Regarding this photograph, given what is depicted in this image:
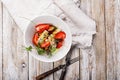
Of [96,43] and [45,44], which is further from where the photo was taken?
[96,43]

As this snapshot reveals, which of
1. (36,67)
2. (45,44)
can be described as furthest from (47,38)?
(36,67)

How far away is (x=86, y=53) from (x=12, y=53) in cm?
26

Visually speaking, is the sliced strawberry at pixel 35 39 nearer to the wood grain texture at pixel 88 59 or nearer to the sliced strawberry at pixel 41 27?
the sliced strawberry at pixel 41 27

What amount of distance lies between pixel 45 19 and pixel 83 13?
0.49ft

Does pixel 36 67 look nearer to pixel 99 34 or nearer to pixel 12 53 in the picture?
pixel 12 53

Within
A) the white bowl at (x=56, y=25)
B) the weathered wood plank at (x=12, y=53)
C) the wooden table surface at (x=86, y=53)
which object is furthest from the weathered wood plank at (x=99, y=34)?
the weathered wood plank at (x=12, y=53)

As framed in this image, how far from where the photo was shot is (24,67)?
4.45 feet

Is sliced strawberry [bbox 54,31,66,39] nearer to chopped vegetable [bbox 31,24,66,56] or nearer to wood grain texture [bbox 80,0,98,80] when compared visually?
chopped vegetable [bbox 31,24,66,56]

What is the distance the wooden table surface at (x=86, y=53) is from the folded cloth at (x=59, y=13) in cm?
3

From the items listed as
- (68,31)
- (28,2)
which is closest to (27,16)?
(28,2)

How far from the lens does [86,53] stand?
1.36 meters

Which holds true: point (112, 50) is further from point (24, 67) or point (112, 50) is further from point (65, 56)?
point (24, 67)

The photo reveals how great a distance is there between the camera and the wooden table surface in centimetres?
135

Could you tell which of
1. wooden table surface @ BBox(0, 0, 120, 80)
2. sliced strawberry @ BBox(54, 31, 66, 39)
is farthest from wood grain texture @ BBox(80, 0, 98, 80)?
sliced strawberry @ BBox(54, 31, 66, 39)
